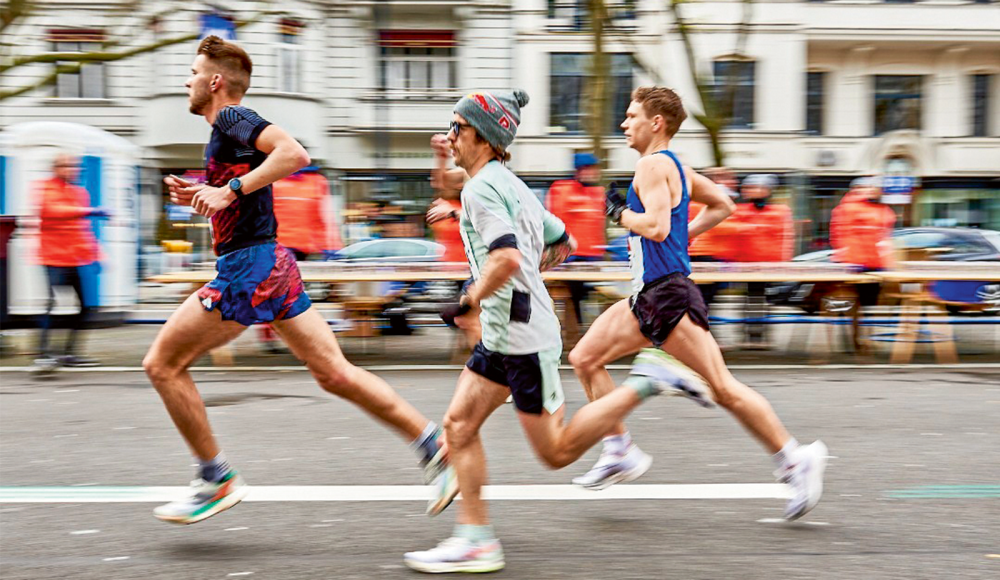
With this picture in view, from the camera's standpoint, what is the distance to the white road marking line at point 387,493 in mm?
4773

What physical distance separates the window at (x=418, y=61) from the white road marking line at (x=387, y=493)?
23.5 m

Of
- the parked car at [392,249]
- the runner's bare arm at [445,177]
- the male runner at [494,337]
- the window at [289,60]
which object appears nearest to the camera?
the male runner at [494,337]

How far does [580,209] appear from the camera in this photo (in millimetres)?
10656

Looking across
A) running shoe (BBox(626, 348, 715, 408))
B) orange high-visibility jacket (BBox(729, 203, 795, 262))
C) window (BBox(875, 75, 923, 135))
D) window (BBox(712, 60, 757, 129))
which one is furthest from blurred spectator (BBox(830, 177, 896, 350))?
window (BBox(875, 75, 923, 135))

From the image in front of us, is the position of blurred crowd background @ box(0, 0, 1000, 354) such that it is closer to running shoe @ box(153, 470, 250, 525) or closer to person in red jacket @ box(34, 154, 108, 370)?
person in red jacket @ box(34, 154, 108, 370)

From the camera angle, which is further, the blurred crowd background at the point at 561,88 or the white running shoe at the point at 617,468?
the blurred crowd background at the point at 561,88

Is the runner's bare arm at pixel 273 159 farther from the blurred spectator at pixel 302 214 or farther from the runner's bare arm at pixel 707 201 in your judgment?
the blurred spectator at pixel 302 214

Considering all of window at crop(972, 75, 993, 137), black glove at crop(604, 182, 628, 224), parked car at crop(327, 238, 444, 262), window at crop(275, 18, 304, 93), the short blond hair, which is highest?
window at crop(275, 18, 304, 93)

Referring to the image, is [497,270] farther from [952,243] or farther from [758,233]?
[952,243]

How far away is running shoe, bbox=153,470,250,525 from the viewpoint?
4.16 meters

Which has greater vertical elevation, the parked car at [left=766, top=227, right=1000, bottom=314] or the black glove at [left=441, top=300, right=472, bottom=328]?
the black glove at [left=441, top=300, right=472, bottom=328]

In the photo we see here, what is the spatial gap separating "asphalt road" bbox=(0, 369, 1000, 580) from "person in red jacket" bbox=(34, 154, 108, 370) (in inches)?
62.0

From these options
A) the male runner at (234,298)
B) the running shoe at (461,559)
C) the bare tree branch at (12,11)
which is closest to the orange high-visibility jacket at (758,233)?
the male runner at (234,298)

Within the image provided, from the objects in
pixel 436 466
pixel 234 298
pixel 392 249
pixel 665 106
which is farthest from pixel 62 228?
pixel 392 249
